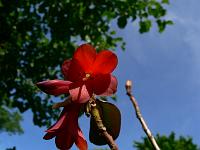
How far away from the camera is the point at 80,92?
2.67 ft

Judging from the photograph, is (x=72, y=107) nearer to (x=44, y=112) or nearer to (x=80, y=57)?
(x=80, y=57)

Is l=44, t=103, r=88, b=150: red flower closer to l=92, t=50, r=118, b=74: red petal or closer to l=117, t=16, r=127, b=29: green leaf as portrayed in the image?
l=92, t=50, r=118, b=74: red petal

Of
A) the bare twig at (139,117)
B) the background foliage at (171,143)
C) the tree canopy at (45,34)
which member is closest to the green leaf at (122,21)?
the tree canopy at (45,34)

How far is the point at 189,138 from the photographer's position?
18.5 m

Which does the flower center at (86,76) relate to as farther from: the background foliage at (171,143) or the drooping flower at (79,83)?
the background foliage at (171,143)

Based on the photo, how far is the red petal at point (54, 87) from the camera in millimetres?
806

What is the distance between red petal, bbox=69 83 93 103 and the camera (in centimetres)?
80

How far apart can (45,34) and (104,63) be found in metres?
13.4

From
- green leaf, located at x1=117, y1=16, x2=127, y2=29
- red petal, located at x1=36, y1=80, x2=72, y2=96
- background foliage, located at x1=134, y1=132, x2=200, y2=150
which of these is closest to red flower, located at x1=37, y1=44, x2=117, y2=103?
red petal, located at x1=36, y1=80, x2=72, y2=96

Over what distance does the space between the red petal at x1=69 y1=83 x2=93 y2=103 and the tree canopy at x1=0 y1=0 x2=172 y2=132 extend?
10555 mm

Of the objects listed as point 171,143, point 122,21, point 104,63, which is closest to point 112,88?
point 104,63

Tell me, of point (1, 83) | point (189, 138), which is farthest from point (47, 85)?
point (189, 138)

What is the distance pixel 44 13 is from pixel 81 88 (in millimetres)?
12142

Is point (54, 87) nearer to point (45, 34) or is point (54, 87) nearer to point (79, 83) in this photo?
point (79, 83)
